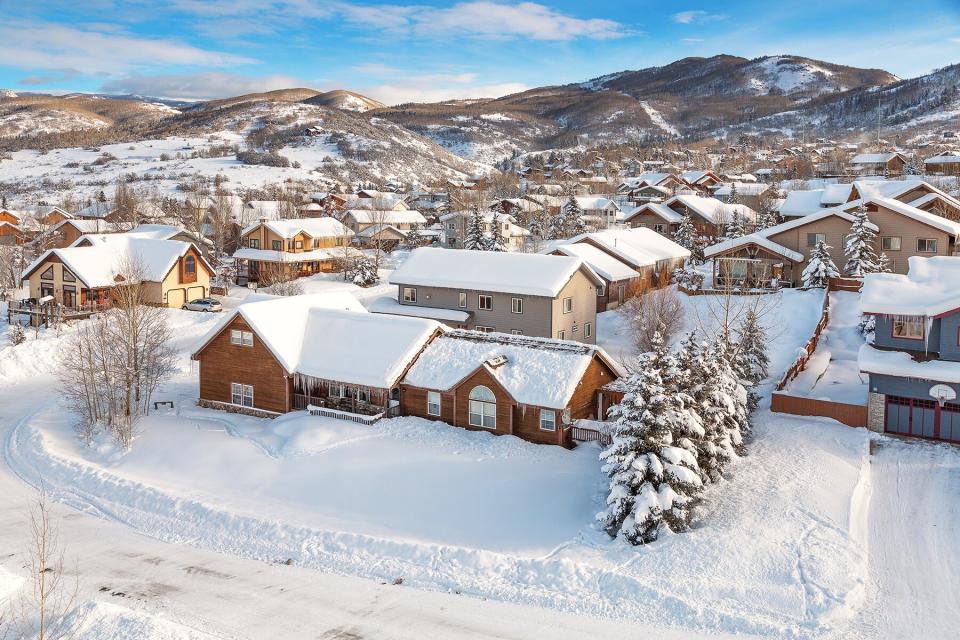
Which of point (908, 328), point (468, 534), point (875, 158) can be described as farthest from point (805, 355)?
point (875, 158)

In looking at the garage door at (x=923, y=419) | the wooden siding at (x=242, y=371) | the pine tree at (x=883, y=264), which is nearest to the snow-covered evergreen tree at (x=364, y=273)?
the wooden siding at (x=242, y=371)

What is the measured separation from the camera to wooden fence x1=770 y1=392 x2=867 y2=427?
94.1 ft

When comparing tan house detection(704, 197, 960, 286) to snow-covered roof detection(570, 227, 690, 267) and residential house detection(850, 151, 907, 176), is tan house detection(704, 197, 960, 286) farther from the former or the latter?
residential house detection(850, 151, 907, 176)

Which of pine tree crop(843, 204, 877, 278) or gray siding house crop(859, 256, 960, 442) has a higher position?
pine tree crop(843, 204, 877, 278)

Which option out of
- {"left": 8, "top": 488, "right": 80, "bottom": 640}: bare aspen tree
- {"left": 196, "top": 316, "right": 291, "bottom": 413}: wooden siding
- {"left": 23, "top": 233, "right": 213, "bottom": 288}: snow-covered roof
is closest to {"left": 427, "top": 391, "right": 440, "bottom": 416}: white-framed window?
{"left": 196, "top": 316, "right": 291, "bottom": 413}: wooden siding

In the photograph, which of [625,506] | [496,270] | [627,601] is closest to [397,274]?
[496,270]

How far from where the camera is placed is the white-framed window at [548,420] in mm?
28486

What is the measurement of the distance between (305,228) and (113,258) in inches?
824

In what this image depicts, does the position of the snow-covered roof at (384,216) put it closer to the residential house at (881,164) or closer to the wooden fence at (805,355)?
the wooden fence at (805,355)

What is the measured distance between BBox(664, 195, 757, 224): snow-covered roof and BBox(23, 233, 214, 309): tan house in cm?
4736

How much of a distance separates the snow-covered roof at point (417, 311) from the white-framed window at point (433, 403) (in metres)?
12.0

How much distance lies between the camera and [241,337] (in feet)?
111

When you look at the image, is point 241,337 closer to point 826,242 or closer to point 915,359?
point 915,359

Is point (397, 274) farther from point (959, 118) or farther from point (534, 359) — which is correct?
point (959, 118)
